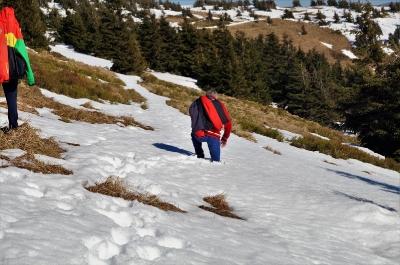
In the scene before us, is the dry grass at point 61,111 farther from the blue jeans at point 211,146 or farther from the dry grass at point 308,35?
the dry grass at point 308,35

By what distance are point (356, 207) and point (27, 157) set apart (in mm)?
4896

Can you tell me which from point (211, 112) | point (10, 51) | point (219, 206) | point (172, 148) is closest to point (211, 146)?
point (211, 112)

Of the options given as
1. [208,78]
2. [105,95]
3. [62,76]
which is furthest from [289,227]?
[208,78]

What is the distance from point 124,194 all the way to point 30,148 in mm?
1853

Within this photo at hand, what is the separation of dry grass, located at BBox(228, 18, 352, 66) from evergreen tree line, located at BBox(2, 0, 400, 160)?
50.6 meters

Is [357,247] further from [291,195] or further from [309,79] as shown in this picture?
[309,79]

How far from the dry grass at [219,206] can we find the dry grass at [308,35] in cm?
12393

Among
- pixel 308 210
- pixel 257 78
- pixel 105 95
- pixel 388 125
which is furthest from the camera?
pixel 257 78

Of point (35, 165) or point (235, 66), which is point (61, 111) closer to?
point (35, 165)

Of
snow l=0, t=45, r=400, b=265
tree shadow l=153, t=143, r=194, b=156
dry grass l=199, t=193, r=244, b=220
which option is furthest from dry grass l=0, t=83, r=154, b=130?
dry grass l=199, t=193, r=244, b=220

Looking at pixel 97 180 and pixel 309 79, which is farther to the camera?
pixel 309 79

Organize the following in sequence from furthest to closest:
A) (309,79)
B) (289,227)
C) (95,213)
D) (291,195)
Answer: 1. (309,79)
2. (291,195)
3. (289,227)
4. (95,213)

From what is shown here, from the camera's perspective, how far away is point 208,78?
40.8 metres

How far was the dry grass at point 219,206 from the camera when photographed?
182 inches
